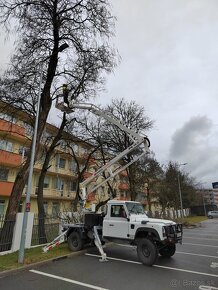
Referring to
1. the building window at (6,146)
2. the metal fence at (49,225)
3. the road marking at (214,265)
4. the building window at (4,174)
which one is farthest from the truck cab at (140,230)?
the building window at (4,174)

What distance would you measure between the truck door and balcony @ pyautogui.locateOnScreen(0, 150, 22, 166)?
859 inches

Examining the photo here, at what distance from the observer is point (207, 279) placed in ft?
27.5

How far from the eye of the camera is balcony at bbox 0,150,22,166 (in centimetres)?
3099

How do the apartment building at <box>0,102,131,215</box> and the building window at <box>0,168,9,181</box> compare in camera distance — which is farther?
the building window at <box>0,168,9,181</box>

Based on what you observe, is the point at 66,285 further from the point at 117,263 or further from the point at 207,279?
the point at 207,279

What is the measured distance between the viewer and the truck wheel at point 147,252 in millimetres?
10203

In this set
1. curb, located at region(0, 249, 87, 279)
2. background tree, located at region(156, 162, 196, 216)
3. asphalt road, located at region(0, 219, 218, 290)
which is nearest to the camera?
asphalt road, located at region(0, 219, 218, 290)

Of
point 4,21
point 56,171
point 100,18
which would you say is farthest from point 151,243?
point 56,171

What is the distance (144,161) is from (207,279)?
24.6 meters

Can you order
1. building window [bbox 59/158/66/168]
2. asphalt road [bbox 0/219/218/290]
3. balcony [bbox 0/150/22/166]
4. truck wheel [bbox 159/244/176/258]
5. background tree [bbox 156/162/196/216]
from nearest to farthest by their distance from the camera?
asphalt road [bbox 0/219/218/290] < truck wheel [bbox 159/244/176/258] < balcony [bbox 0/150/22/166] < building window [bbox 59/158/66/168] < background tree [bbox 156/162/196/216]

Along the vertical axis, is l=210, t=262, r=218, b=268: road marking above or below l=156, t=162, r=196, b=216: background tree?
below

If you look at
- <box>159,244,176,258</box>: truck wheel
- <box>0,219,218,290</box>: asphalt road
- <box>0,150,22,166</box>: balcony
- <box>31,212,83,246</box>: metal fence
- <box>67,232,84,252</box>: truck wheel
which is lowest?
<box>0,219,218,290</box>: asphalt road

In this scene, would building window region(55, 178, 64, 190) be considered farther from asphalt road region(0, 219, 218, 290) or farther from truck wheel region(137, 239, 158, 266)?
truck wheel region(137, 239, 158, 266)

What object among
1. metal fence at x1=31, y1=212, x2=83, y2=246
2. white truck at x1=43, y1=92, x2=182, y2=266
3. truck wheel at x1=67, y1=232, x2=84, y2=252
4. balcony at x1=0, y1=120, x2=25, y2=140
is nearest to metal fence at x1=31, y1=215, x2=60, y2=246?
metal fence at x1=31, y1=212, x2=83, y2=246
